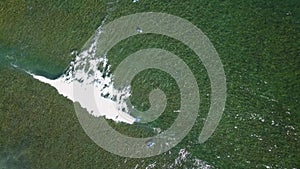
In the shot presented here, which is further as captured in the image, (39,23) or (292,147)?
(39,23)

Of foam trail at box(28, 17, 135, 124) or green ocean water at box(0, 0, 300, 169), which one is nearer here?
green ocean water at box(0, 0, 300, 169)

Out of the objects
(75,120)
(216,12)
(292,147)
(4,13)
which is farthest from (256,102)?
(4,13)

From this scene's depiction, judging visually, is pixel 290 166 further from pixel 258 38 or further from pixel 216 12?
pixel 216 12

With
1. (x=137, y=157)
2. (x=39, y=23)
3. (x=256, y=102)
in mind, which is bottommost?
(x=137, y=157)

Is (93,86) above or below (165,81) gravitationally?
below

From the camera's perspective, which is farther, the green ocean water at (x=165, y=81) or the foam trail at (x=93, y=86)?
the foam trail at (x=93, y=86)
